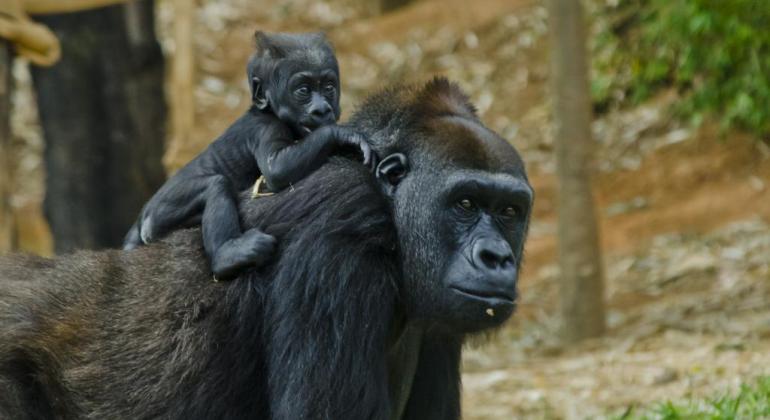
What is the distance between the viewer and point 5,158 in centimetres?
721

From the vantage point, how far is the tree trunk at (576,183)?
8711 millimetres

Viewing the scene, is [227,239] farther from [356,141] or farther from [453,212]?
[453,212]

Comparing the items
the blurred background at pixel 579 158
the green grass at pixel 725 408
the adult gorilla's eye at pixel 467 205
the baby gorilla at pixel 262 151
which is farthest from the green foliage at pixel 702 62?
the adult gorilla's eye at pixel 467 205

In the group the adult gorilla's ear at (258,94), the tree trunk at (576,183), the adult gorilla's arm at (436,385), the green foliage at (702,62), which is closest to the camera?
the adult gorilla's arm at (436,385)

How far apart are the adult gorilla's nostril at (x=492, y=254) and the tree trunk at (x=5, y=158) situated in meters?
3.82

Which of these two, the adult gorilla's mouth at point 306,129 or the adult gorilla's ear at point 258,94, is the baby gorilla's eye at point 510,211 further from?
the adult gorilla's ear at point 258,94

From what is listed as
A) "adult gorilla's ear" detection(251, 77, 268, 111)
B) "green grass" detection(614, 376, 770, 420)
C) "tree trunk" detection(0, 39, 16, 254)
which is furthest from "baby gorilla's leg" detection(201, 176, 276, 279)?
"tree trunk" detection(0, 39, 16, 254)

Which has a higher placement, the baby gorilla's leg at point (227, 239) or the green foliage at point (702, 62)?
the green foliage at point (702, 62)

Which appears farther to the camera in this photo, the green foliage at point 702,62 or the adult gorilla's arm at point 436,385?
the green foliage at point 702,62

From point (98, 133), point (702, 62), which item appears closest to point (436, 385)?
point (98, 133)

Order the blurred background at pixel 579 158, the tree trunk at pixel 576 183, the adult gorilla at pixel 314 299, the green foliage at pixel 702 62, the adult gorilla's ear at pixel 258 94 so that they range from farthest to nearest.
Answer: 1. the green foliage at pixel 702 62
2. the tree trunk at pixel 576 183
3. the blurred background at pixel 579 158
4. the adult gorilla's ear at pixel 258 94
5. the adult gorilla at pixel 314 299

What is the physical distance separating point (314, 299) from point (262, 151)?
702mm

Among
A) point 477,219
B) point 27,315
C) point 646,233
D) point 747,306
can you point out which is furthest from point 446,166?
point 646,233

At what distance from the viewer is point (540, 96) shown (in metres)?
14.7
